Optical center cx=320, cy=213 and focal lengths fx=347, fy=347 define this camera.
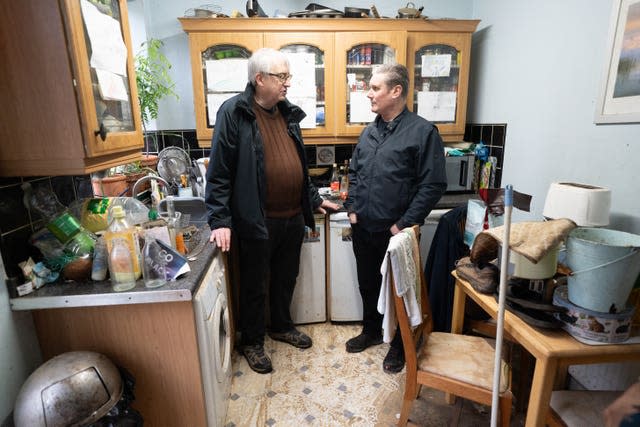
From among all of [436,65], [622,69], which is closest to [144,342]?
[622,69]

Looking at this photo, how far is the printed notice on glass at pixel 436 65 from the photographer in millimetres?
2291

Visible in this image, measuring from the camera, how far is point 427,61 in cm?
229

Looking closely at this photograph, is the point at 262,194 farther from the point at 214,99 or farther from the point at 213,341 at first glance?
the point at 214,99

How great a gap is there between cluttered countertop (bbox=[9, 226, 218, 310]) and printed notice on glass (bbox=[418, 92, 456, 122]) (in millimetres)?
1909

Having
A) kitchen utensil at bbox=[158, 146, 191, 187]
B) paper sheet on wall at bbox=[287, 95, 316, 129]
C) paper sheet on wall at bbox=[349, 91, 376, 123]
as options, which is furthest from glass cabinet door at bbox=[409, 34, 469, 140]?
kitchen utensil at bbox=[158, 146, 191, 187]

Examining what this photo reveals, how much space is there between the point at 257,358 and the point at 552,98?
204 cm

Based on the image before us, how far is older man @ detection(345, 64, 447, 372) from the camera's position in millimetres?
1670

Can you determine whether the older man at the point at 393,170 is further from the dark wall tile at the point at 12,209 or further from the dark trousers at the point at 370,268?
the dark wall tile at the point at 12,209

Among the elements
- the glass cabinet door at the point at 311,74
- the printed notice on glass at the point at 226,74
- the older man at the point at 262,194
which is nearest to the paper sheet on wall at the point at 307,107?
the glass cabinet door at the point at 311,74

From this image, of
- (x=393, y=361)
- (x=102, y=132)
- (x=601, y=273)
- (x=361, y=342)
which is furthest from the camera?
(x=361, y=342)

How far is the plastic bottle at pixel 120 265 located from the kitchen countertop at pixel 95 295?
2 centimetres

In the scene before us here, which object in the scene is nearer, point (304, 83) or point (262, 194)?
point (262, 194)

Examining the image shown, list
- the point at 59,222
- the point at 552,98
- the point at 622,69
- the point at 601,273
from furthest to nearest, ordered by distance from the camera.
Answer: the point at 552,98 → the point at 622,69 → the point at 59,222 → the point at 601,273

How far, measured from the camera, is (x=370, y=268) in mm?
1952
